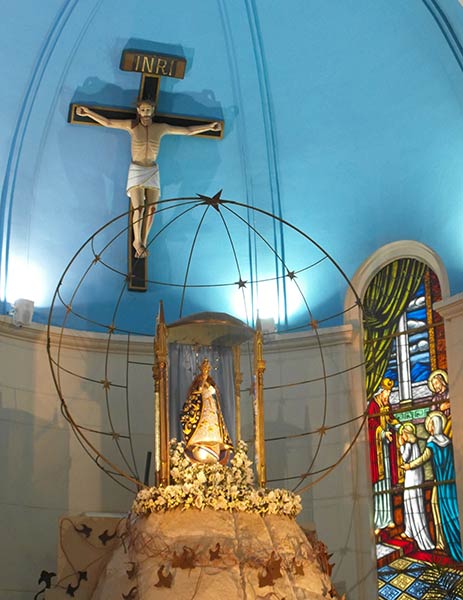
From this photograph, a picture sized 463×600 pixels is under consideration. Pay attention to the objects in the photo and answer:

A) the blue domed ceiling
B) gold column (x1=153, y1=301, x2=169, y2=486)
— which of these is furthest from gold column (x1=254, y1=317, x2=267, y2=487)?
the blue domed ceiling

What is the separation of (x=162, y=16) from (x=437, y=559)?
6.22 meters

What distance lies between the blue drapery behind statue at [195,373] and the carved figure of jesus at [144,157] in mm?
1698

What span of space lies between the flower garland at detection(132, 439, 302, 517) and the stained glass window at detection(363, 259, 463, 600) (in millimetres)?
1959

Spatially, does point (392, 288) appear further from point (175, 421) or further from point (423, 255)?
point (175, 421)

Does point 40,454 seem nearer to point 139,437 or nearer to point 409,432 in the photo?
point 139,437

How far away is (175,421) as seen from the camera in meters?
10.6

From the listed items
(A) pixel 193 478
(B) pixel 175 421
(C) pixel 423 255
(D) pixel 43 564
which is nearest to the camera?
(A) pixel 193 478

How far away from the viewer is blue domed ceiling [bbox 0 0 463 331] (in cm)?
1199

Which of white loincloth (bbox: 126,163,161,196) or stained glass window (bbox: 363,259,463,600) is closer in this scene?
stained glass window (bbox: 363,259,463,600)

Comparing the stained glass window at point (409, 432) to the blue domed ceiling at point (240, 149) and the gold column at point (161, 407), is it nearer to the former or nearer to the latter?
the blue domed ceiling at point (240, 149)

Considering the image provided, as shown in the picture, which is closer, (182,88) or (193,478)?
(193,478)

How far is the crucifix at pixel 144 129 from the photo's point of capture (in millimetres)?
12055

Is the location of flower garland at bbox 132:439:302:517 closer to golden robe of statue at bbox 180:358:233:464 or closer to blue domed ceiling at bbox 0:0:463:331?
golden robe of statue at bbox 180:358:233:464

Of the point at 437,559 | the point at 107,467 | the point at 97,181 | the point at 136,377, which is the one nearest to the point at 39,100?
the point at 97,181
